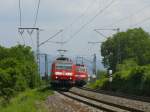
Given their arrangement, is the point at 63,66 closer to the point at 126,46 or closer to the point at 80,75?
the point at 80,75

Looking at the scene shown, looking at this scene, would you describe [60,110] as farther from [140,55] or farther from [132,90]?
[140,55]

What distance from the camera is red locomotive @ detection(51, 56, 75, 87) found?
195 feet

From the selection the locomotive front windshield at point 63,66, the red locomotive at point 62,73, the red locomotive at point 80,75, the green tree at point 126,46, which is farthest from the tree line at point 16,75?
the green tree at point 126,46

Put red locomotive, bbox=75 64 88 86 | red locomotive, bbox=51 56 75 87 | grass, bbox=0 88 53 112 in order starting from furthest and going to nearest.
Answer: red locomotive, bbox=75 64 88 86, red locomotive, bbox=51 56 75 87, grass, bbox=0 88 53 112

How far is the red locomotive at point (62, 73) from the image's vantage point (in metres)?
59.5

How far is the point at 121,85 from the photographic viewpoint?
6175cm

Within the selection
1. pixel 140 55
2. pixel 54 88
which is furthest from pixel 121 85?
pixel 140 55

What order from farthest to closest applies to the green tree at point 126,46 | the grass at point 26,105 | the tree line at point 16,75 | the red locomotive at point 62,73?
the green tree at point 126,46 < the tree line at point 16,75 < the red locomotive at point 62,73 < the grass at point 26,105

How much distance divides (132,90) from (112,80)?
10598 mm

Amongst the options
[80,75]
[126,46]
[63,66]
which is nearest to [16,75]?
[80,75]

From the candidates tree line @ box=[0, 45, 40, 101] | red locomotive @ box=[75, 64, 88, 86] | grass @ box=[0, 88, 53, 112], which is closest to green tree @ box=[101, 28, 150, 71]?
tree line @ box=[0, 45, 40, 101]

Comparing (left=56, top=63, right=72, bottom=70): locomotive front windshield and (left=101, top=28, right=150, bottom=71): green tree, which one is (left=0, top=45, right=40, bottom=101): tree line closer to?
(left=56, top=63, right=72, bottom=70): locomotive front windshield

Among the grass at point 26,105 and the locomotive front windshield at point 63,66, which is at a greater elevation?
the locomotive front windshield at point 63,66

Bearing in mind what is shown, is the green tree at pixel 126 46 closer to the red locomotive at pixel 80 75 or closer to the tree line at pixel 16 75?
the tree line at pixel 16 75
